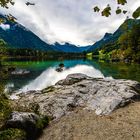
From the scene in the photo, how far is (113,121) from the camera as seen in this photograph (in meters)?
Answer: 23.8

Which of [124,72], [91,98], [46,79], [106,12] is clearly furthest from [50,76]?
[106,12]

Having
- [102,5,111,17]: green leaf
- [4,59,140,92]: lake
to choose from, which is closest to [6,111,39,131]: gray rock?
[102,5,111,17]: green leaf

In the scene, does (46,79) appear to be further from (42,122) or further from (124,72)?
(42,122)

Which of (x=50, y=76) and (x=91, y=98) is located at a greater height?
(x=91, y=98)

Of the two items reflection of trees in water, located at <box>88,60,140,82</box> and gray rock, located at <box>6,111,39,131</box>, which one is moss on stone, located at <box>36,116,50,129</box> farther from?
reflection of trees in water, located at <box>88,60,140,82</box>

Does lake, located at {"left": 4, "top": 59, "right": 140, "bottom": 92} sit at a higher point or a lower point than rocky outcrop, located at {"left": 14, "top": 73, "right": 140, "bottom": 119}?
lower

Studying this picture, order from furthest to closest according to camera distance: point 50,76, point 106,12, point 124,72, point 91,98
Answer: point 50,76
point 124,72
point 91,98
point 106,12

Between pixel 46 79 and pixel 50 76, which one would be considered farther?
pixel 50 76

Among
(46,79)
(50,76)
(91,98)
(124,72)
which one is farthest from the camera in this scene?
(50,76)

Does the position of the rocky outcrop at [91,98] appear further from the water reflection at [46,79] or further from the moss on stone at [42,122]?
the water reflection at [46,79]

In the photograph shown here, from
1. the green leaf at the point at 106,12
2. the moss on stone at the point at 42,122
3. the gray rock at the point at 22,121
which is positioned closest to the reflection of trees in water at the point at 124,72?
the moss on stone at the point at 42,122

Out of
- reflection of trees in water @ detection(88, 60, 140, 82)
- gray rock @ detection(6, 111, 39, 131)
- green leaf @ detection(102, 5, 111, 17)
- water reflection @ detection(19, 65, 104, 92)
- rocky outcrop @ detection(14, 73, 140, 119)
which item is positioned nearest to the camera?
green leaf @ detection(102, 5, 111, 17)

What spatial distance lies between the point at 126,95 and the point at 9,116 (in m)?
13.3

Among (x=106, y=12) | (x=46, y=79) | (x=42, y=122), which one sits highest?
(x=106, y=12)
